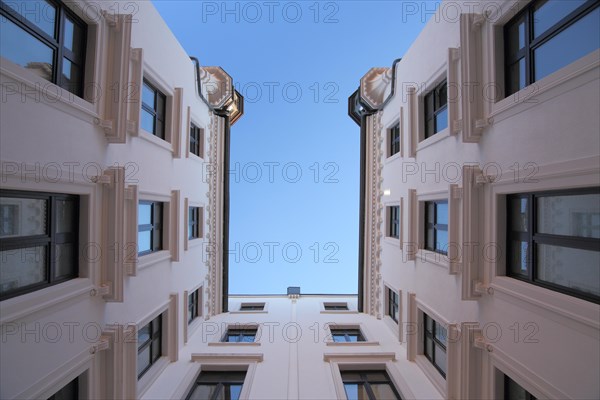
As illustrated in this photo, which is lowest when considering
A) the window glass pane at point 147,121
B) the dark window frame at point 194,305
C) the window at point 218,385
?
the window at point 218,385

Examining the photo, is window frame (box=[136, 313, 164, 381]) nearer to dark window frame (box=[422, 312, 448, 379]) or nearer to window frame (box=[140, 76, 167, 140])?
window frame (box=[140, 76, 167, 140])

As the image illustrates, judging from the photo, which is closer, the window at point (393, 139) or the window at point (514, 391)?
the window at point (514, 391)

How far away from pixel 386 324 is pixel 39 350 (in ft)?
33.1

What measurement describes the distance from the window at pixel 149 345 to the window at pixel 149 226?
78.7 inches

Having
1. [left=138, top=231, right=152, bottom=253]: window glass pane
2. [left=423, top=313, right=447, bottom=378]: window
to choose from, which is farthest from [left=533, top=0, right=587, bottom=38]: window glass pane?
[left=138, top=231, right=152, bottom=253]: window glass pane

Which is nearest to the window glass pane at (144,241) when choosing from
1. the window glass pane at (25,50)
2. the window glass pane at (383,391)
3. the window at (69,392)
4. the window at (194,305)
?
the window at (69,392)

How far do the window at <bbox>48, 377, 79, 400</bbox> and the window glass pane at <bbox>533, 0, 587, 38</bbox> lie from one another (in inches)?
406

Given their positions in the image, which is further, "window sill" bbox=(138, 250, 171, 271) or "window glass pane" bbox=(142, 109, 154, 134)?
"window glass pane" bbox=(142, 109, 154, 134)

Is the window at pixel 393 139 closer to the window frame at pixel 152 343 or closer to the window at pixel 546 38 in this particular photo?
the window at pixel 546 38

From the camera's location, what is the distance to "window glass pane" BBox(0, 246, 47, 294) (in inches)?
179

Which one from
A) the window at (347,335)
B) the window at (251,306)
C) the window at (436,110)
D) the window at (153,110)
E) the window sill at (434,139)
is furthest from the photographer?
the window at (251,306)

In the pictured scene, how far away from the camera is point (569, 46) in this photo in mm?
4711

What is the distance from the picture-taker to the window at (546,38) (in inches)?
175

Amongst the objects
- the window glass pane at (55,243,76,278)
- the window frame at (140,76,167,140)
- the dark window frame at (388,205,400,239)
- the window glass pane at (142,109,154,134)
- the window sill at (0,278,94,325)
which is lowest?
the window sill at (0,278,94,325)
